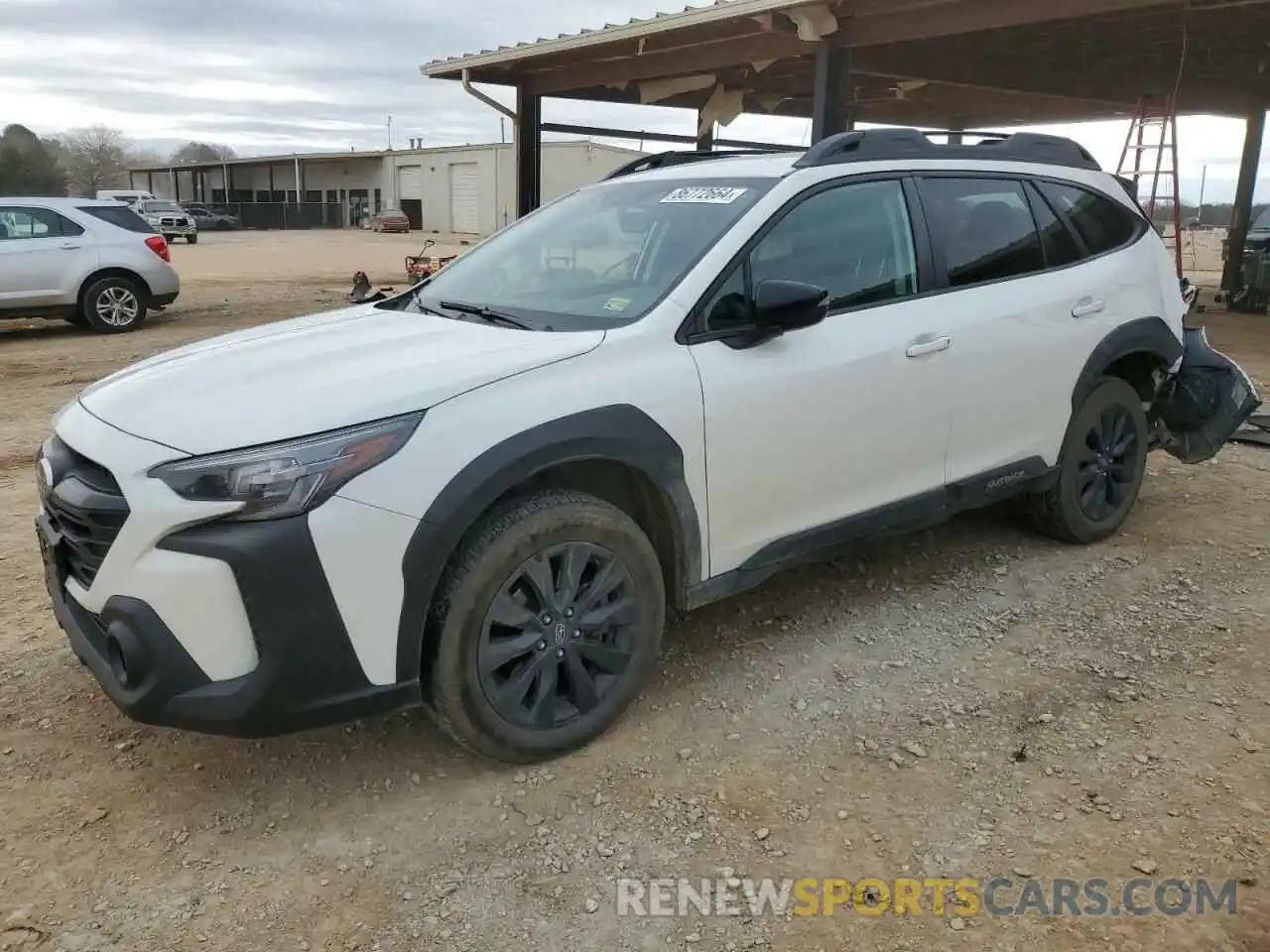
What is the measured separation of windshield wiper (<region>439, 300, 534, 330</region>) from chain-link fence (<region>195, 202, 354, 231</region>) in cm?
5706

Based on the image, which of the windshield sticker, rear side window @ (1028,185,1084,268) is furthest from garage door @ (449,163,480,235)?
the windshield sticker

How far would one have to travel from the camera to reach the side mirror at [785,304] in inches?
123

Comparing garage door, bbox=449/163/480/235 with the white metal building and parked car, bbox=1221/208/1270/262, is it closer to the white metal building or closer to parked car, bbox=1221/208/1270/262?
the white metal building

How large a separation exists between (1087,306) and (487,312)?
267cm

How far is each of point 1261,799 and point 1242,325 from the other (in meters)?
12.6

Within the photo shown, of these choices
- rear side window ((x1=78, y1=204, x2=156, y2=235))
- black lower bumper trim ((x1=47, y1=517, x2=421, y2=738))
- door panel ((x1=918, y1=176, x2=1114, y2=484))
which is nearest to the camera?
black lower bumper trim ((x1=47, y1=517, x2=421, y2=738))

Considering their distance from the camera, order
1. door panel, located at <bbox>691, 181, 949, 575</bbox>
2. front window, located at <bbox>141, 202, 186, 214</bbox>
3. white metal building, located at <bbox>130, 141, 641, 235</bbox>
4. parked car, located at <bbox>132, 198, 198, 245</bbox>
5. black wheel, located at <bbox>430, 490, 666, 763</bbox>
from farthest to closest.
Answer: white metal building, located at <bbox>130, 141, 641, 235</bbox>
front window, located at <bbox>141, 202, 186, 214</bbox>
parked car, located at <bbox>132, 198, 198, 245</bbox>
door panel, located at <bbox>691, 181, 949, 575</bbox>
black wheel, located at <bbox>430, 490, 666, 763</bbox>

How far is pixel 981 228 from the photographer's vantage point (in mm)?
4098

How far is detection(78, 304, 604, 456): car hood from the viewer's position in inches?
100

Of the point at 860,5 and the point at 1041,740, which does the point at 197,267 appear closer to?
the point at 860,5

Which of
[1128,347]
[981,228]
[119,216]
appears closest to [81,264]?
[119,216]

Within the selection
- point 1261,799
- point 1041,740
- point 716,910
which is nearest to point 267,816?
point 716,910

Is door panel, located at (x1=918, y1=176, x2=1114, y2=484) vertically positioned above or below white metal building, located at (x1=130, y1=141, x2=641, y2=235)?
below

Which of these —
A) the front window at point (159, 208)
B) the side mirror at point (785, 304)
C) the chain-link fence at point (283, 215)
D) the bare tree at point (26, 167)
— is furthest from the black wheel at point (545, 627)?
the bare tree at point (26, 167)
